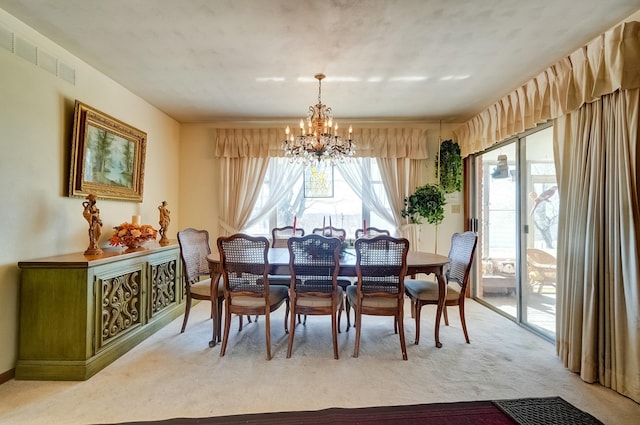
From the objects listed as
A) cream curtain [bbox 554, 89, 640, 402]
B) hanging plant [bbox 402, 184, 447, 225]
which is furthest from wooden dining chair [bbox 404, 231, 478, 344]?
hanging plant [bbox 402, 184, 447, 225]

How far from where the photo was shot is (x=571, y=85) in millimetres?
2400

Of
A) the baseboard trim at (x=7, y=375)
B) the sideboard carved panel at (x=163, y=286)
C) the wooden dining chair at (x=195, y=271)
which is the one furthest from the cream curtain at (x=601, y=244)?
the baseboard trim at (x=7, y=375)

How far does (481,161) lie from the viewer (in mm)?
4219

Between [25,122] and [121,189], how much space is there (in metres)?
1.06

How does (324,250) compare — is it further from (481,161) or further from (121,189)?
(481,161)

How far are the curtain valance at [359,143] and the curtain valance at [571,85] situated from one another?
893mm

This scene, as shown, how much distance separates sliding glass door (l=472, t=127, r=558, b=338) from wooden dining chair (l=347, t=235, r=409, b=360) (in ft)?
5.50

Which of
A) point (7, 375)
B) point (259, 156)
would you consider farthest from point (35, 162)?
point (259, 156)

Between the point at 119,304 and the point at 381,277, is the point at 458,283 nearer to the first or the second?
the point at 381,277

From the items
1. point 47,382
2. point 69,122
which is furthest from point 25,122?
point 47,382

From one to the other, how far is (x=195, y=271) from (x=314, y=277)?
1376 mm

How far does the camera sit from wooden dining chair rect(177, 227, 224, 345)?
9.31ft

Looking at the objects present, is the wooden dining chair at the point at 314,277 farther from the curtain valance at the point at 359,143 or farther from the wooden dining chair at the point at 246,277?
the curtain valance at the point at 359,143

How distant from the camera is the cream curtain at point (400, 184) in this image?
14.5ft
